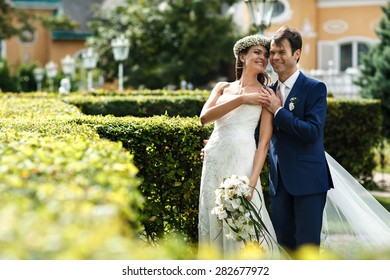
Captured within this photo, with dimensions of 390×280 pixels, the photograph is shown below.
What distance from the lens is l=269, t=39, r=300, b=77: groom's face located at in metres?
5.36

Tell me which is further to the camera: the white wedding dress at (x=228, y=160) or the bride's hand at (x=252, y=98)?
the white wedding dress at (x=228, y=160)

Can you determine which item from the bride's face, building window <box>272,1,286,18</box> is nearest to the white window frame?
building window <box>272,1,286,18</box>

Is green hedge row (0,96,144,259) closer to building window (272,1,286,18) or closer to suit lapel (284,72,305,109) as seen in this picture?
suit lapel (284,72,305,109)

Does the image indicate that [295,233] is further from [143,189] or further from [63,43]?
[63,43]

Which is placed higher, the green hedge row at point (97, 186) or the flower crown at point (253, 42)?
the flower crown at point (253, 42)

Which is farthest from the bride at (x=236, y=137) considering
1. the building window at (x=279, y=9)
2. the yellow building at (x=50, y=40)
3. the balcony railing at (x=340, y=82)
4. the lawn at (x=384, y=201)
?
the yellow building at (x=50, y=40)

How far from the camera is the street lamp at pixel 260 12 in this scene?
11992mm

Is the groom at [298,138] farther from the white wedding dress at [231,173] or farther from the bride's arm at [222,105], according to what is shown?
the white wedding dress at [231,173]

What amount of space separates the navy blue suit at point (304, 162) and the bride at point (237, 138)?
16 centimetres

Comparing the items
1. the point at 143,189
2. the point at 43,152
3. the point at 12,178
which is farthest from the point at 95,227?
the point at 143,189

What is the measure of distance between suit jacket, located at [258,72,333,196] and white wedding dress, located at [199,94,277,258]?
23cm

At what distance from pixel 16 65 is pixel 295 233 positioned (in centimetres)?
3914

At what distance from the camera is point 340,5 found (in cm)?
3244

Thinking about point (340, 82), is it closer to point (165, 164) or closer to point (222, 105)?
point (165, 164)
